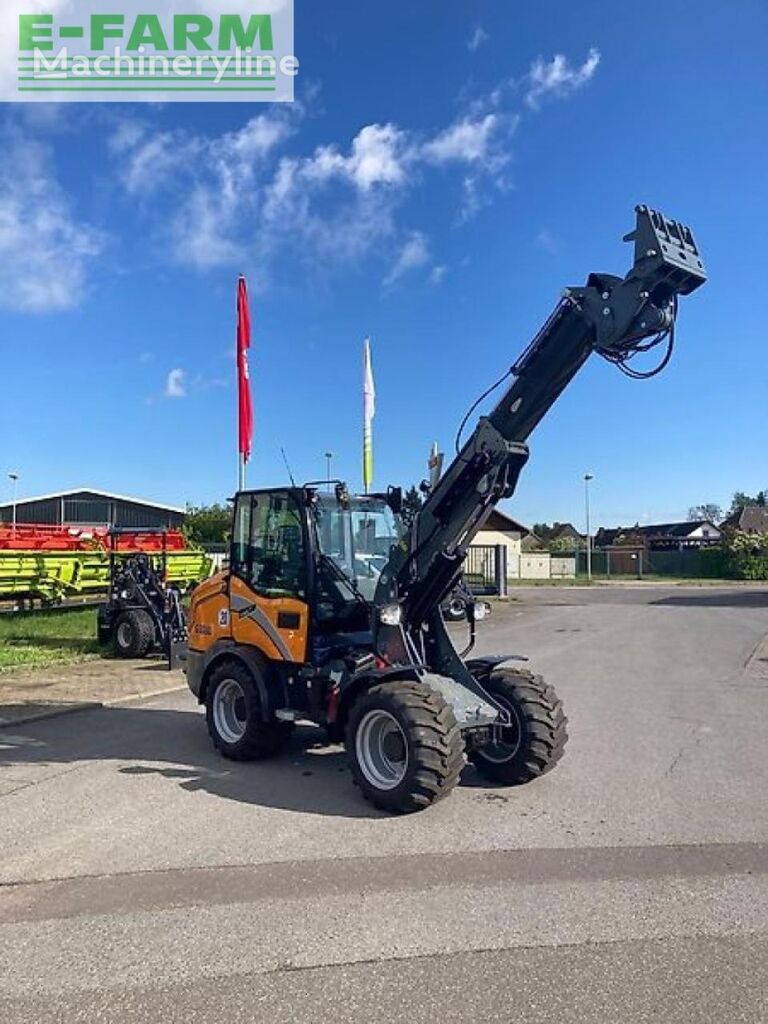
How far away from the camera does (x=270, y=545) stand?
809cm

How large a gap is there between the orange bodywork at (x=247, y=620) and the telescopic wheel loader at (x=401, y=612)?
17 millimetres

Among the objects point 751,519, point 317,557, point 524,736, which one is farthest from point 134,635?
point 751,519

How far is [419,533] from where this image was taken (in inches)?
286

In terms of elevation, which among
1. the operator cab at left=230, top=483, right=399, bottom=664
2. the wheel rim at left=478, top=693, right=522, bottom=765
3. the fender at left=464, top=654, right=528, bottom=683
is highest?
the operator cab at left=230, top=483, right=399, bottom=664

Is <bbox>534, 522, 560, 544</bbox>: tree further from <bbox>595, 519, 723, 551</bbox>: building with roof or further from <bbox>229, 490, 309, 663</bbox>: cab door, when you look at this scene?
<bbox>229, 490, 309, 663</bbox>: cab door

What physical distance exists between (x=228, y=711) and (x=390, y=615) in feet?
7.53

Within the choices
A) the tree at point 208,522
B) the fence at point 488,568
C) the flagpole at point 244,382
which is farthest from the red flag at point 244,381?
the tree at point 208,522

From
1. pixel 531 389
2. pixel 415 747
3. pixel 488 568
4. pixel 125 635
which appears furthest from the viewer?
pixel 488 568

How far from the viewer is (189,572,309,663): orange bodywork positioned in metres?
7.66

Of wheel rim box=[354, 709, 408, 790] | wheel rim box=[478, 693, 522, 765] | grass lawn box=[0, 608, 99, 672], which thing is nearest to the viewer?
wheel rim box=[354, 709, 408, 790]

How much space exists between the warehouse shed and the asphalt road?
47273 millimetres

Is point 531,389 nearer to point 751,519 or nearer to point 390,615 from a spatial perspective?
point 390,615

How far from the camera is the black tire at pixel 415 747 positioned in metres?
6.17

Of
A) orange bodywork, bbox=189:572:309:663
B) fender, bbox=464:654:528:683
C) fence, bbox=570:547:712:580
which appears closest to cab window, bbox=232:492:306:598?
orange bodywork, bbox=189:572:309:663
